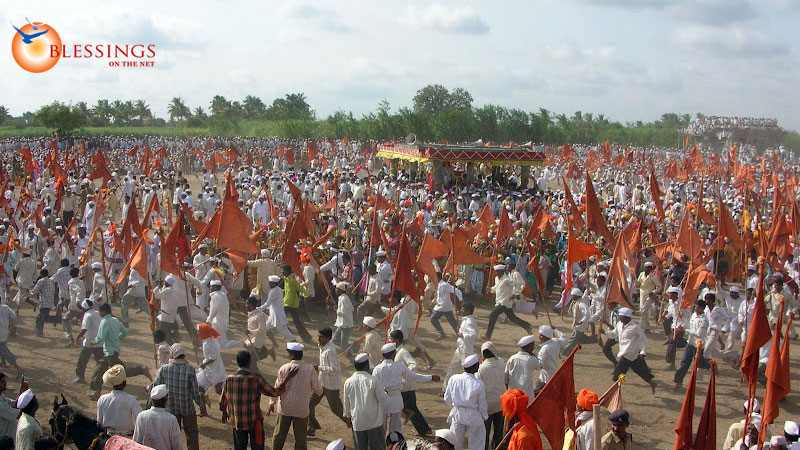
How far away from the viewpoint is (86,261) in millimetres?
11211

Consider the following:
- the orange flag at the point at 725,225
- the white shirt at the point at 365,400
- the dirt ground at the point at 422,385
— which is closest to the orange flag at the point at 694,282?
the dirt ground at the point at 422,385

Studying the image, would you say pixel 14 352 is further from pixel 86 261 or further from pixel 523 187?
pixel 523 187

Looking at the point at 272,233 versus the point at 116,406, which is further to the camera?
the point at 272,233

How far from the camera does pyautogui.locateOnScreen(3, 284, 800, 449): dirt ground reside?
755cm

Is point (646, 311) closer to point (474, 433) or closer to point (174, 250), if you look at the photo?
point (474, 433)

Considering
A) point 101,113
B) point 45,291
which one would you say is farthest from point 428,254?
point 101,113

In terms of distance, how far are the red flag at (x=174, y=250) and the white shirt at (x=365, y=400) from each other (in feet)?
11.9

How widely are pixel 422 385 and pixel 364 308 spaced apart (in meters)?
2.48

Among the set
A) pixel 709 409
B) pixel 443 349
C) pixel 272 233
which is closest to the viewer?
pixel 709 409

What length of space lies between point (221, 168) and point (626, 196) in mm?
22644

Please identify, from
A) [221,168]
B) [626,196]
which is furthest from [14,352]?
[221,168]

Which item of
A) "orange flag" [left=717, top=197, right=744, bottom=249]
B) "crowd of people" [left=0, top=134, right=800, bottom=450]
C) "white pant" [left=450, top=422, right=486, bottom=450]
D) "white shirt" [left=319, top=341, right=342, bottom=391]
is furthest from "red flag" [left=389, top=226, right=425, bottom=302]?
"orange flag" [left=717, top=197, right=744, bottom=249]

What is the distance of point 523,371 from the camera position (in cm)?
679

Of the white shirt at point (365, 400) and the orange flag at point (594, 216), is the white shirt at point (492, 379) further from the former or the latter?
the orange flag at point (594, 216)
